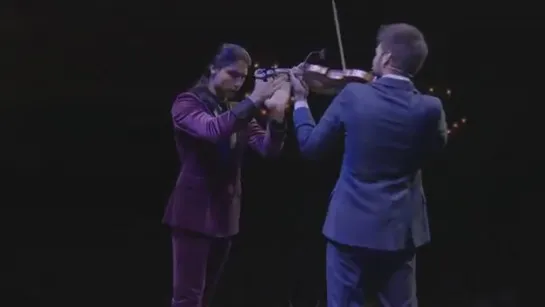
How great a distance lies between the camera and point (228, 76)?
241 cm

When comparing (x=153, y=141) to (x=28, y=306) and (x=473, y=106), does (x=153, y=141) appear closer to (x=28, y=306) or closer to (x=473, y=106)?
(x=28, y=306)

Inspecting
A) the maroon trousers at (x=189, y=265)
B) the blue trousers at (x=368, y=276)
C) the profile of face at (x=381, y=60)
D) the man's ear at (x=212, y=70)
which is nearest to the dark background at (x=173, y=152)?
the maroon trousers at (x=189, y=265)

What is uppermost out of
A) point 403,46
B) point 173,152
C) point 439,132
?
point 403,46

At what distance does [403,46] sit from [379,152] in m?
0.27

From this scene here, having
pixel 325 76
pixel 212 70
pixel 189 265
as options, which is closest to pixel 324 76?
pixel 325 76

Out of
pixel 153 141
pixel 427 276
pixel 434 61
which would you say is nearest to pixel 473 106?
pixel 434 61

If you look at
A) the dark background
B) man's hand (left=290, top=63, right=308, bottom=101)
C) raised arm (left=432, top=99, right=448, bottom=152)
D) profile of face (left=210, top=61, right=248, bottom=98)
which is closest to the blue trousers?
raised arm (left=432, top=99, right=448, bottom=152)

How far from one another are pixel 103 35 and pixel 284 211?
117cm

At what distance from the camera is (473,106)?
12.5 ft

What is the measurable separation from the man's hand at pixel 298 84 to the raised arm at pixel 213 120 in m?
0.12

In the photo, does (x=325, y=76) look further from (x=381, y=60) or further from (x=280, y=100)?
(x=381, y=60)

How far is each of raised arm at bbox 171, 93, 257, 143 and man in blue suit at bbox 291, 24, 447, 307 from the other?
19 cm

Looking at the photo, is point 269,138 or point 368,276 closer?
point 368,276

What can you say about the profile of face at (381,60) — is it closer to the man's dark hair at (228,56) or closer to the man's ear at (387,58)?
the man's ear at (387,58)
